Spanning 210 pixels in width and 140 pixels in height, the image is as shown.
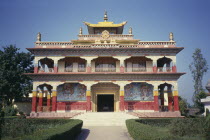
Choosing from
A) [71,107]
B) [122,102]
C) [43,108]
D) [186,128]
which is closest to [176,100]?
[122,102]

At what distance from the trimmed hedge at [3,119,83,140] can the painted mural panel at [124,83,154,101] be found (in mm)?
11509

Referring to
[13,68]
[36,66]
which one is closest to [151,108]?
[36,66]

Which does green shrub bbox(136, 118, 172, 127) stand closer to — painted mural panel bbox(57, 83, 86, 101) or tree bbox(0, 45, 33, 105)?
painted mural panel bbox(57, 83, 86, 101)

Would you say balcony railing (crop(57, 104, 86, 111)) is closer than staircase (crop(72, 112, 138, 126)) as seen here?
No

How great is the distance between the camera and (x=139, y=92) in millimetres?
25938

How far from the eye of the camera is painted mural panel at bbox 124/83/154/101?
84.7 feet

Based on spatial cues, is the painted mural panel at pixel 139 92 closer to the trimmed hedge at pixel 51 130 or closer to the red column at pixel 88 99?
the red column at pixel 88 99

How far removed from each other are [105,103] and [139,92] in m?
6.35

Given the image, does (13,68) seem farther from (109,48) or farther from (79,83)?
(109,48)

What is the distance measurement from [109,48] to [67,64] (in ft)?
21.2

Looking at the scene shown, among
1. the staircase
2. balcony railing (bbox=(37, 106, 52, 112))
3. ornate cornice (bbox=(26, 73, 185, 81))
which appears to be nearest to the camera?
the staircase

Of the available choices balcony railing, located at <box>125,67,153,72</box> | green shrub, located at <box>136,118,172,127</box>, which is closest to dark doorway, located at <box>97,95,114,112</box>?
balcony railing, located at <box>125,67,153,72</box>

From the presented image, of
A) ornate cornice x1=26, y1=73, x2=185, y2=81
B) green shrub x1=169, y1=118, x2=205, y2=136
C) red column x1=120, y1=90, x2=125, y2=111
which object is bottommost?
green shrub x1=169, y1=118, x2=205, y2=136

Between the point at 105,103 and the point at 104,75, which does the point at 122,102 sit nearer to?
the point at 104,75
